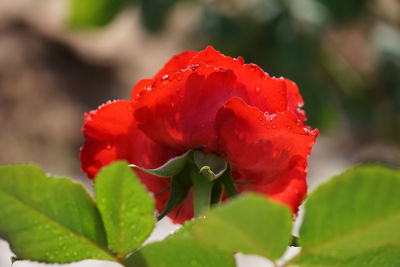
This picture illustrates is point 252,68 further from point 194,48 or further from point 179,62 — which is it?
point 194,48

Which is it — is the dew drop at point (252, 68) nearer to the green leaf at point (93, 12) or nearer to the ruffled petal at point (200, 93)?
the ruffled petal at point (200, 93)

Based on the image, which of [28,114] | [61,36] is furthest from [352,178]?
[61,36]

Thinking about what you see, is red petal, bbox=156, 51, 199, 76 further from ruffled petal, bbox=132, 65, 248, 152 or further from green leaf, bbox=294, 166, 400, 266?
green leaf, bbox=294, 166, 400, 266

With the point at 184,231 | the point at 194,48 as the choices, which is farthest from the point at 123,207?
the point at 194,48

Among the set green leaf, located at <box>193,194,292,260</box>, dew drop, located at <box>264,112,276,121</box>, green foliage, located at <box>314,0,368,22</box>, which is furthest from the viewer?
green foliage, located at <box>314,0,368,22</box>

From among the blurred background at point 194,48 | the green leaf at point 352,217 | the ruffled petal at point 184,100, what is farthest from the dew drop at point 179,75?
the blurred background at point 194,48

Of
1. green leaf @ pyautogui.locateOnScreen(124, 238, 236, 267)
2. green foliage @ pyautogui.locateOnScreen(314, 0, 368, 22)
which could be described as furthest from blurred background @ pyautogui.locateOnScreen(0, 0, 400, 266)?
green leaf @ pyautogui.locateOnScreen(124, 238, 236, 267)

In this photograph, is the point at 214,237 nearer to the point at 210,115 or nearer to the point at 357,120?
the point at 210,115
